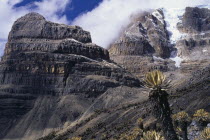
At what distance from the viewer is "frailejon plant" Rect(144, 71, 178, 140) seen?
25781 mm

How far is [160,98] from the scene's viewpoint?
26203mm

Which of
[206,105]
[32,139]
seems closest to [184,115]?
[206,105]

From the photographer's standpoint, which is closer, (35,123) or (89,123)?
(89,123)

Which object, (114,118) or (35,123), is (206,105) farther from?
(35,123)

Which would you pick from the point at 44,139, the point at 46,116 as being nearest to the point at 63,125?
the point at 46,116

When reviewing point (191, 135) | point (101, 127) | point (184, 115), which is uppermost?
point (184, 115)

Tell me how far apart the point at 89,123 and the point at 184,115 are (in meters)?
113

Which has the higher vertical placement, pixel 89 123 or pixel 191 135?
pixel 191 135

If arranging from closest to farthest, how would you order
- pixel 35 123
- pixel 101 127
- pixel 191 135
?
pixel 191 135 < pixel 101 127 < pixel 35 123

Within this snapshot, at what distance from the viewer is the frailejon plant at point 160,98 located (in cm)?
2578

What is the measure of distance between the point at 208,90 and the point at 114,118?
194 ft

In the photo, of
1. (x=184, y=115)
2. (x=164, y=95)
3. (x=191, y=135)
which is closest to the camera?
(x=164, y=95)

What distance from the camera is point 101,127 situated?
143750mm

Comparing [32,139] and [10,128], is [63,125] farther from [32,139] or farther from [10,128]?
[10,128]
